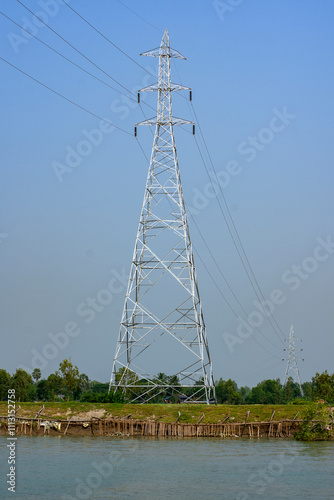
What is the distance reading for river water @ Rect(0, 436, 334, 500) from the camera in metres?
28.4

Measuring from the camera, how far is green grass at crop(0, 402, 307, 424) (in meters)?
48.5

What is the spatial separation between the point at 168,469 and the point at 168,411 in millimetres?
15934

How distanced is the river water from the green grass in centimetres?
359

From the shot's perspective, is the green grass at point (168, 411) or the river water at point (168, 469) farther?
the green grass at point (168, 411)

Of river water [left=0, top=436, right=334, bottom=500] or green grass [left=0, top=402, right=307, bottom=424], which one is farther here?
green grass [left=0, top=402, right=307, bottom=424]

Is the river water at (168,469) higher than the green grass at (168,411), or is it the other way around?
the green grass at (168,411)

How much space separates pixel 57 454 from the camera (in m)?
37.8

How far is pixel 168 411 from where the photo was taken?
49344 mm

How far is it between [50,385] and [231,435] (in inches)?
1224

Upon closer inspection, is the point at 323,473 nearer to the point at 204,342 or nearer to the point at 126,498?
the point at 126,498

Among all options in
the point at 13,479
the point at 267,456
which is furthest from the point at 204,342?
the point at 13,479

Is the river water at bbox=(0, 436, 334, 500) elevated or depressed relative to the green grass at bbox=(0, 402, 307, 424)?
depressed

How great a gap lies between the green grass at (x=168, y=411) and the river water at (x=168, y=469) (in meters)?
3.59

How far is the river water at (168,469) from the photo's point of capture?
2838 centimetres
